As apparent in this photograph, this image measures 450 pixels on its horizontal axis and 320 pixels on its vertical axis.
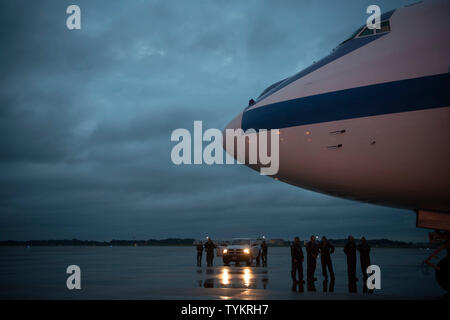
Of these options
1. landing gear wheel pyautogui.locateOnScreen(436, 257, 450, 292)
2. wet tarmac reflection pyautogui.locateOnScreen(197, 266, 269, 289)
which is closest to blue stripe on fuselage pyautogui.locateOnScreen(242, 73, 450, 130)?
landing gear wheel pyautogui.locateOnScreen(436, 257, 450, 292)

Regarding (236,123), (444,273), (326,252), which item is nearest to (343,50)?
(236,123)

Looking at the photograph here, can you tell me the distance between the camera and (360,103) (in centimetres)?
680

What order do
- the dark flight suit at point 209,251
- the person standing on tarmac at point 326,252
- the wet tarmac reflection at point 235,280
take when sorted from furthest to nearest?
1. the dark flight suit at point 209,251
2. the person standing on tarmac at point 326,252
3. the wet tarmac reflection at point 235,280

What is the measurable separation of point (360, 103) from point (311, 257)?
744 cm

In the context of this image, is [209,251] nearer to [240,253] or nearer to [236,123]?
[240,253]

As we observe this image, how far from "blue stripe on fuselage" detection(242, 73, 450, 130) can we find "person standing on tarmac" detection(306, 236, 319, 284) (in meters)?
6.55

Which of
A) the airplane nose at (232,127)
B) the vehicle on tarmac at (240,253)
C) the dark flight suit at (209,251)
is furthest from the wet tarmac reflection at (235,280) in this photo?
the vehicle on tarmac at (240,253)

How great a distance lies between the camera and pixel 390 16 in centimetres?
764

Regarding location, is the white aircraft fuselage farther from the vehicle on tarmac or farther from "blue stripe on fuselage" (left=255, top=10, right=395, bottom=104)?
the vehicle on tarmac

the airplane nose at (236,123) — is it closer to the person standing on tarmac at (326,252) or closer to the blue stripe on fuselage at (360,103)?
the blue stripe on fuselage at (360,103)

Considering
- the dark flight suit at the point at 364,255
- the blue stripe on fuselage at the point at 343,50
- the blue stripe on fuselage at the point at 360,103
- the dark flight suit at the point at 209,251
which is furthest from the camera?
the dark flight suit at the point at 209,251

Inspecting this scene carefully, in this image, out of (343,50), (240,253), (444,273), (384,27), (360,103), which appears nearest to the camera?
(360,103)

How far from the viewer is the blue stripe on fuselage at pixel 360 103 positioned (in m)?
6.34

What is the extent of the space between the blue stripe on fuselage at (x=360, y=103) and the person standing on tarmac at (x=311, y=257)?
6.55 meters
